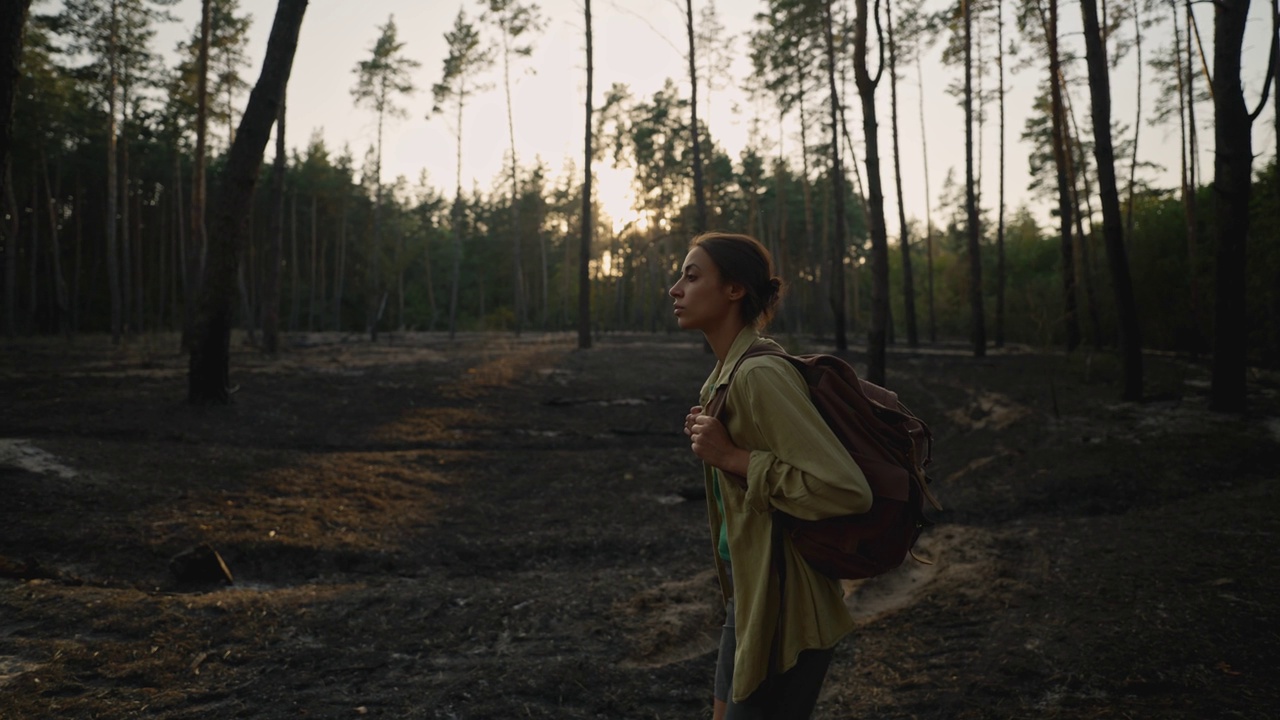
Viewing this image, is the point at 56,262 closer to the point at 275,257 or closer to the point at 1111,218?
the point at 275,257

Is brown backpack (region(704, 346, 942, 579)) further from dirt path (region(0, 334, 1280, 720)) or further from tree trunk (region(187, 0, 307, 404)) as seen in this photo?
tree trunk (region(187, 0, 307, 404))

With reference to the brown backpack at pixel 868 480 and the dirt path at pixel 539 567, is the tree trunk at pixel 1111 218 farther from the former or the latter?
the brown backpack at pixel 868 480

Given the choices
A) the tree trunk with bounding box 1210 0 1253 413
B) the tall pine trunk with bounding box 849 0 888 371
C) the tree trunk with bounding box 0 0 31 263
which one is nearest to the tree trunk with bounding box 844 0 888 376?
the tall pine trunk with bounding box 849 0 888 371

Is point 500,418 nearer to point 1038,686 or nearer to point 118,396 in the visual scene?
point 118,396

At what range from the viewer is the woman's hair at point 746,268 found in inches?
88.0

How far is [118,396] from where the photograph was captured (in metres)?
13.2

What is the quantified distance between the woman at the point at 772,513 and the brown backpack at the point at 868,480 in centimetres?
5

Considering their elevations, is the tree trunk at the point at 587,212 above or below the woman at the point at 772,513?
above

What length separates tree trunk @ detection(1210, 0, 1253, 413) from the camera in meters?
10.9

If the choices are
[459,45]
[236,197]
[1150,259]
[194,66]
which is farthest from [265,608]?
[459,45]

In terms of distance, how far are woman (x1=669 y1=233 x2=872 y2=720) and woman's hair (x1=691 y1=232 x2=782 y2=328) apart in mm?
16

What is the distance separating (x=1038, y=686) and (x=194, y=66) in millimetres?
28167

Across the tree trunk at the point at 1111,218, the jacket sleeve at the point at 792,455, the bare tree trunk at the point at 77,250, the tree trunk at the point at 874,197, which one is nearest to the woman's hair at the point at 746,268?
the jacket sleeve at the point at 792,455

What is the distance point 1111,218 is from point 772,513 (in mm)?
13448
